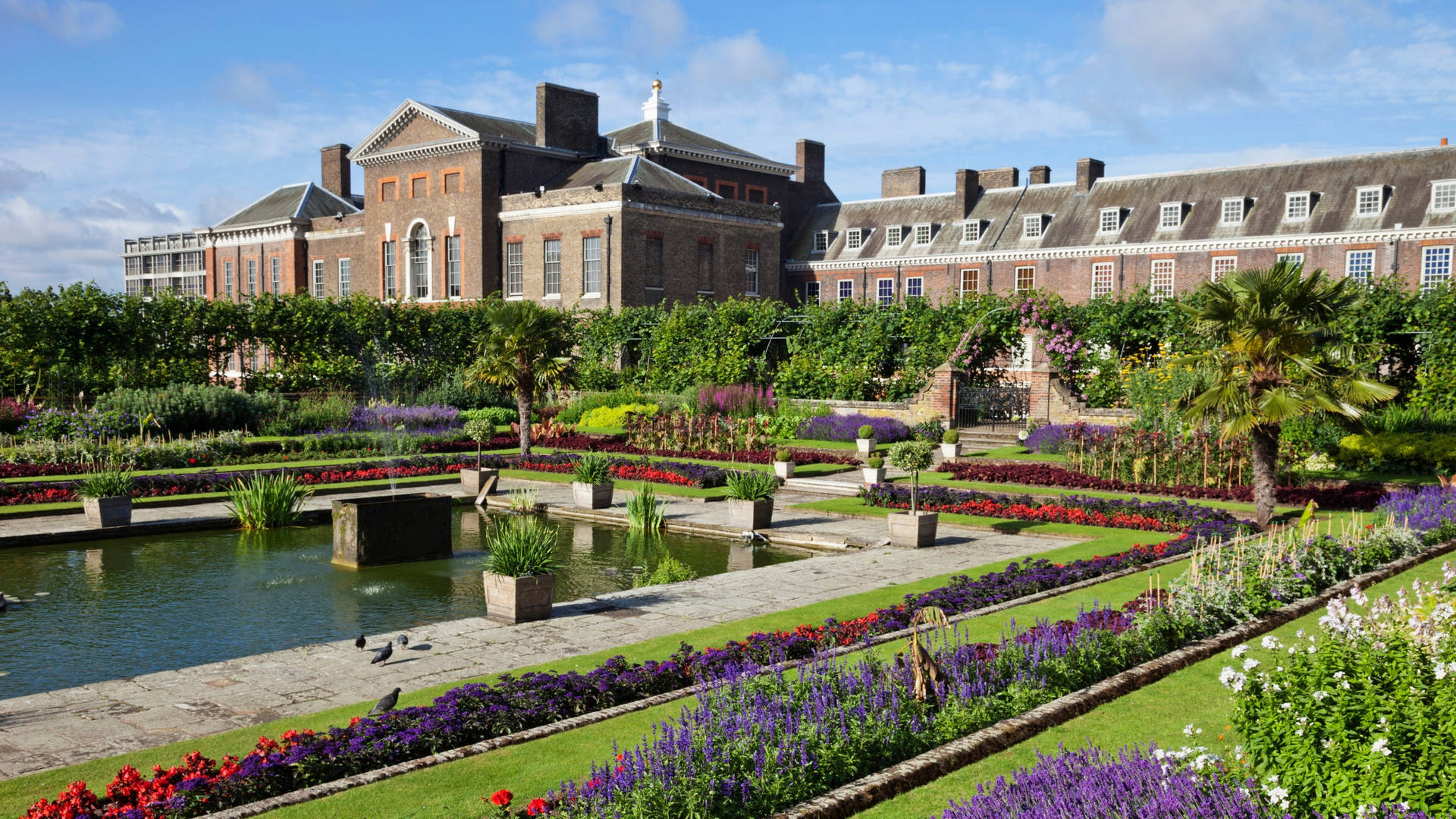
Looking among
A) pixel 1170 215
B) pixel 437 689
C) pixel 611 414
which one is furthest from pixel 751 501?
pixel 1170 215

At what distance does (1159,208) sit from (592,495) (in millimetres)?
33457

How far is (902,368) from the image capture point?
2906 cm

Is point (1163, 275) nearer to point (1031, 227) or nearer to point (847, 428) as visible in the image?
point (1031, 227)

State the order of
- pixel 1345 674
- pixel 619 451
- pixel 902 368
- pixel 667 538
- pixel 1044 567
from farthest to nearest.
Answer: pixel 902 368
pixel 619 451
pixel 667 538
pixel 1044 567
pixel 1345 674

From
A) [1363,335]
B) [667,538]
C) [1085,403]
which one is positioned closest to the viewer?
[667,538]

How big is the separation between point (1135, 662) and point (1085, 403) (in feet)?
63.9

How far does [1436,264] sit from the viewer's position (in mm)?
35312

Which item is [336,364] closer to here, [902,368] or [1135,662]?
[902,368]

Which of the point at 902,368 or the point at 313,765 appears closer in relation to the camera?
the point at 313,765

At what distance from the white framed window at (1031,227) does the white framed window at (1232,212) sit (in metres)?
7.21

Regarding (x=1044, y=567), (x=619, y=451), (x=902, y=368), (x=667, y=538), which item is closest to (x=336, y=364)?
(x=619, y=451)

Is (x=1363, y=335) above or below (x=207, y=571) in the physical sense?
above

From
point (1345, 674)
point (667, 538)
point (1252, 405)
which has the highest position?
point (1252, 405)

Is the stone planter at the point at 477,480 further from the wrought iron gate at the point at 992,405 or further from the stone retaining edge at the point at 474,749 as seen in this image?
the wrought iron gate at the point at 992,405
